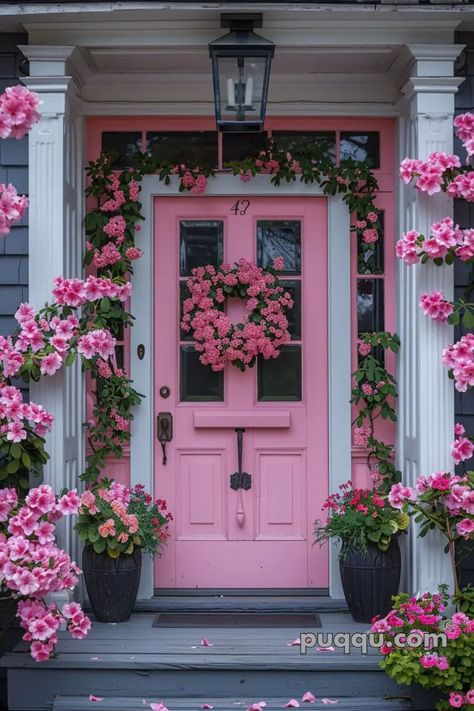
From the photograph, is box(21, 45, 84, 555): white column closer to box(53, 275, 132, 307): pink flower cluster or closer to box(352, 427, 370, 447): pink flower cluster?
box(53, 275, 132, 307): pink flower cluster

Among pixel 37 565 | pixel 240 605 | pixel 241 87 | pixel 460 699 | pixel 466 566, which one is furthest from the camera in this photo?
pixel 240 605

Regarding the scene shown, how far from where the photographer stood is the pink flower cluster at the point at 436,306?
13.3 feet

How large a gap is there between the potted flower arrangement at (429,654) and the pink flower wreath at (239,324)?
1.41m

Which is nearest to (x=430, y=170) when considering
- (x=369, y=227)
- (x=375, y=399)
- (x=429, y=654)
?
(x=369, y=227)

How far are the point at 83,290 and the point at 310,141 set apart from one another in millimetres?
1404

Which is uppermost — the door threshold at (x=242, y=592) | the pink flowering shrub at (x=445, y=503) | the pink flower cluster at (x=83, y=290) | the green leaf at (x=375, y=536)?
the pink flower cluster at (x=83, y=290)

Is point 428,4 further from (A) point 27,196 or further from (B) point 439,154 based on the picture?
(A) point 27,196

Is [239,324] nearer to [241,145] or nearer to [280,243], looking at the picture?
[280,243]

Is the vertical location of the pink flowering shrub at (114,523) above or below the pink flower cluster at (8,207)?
below

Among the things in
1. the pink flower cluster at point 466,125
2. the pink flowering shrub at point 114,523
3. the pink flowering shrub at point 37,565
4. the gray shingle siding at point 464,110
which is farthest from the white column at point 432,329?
the pink flowering shrub at point 37,565

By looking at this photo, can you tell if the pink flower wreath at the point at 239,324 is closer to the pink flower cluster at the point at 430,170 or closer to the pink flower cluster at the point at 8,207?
the pink flower cluster at the point at 430,170

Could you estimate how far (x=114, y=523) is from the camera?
4.12 metres

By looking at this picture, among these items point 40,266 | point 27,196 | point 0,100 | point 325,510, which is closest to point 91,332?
point 40,266

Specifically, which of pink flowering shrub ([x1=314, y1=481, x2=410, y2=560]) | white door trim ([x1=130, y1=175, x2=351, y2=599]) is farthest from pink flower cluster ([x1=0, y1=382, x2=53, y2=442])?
pink flowering shrub ([x1=314, y1=481, x2=410, y2=560])
